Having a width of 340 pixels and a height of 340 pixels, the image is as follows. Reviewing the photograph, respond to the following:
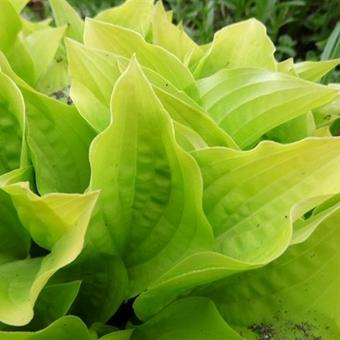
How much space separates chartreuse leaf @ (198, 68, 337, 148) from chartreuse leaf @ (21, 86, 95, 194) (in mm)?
141

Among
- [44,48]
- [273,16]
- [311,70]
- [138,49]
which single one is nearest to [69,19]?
[44,48]

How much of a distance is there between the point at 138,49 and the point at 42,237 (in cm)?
25

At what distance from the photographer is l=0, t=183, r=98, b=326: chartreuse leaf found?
0.53m

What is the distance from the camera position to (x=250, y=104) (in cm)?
69

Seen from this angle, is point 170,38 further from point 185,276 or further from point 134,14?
point 185,276

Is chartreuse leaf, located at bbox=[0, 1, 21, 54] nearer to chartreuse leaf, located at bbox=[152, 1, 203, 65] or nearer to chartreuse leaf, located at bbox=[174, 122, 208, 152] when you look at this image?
chartreuse leaf, located at bbox=[152, 1, 203, 65]

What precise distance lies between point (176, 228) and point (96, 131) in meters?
0.13

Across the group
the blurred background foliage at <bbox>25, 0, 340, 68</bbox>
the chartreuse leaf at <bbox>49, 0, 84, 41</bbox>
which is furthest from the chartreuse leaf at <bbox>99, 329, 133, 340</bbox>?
the blurred background foliage at <bbox>25, 0, 340, 68</bbox>

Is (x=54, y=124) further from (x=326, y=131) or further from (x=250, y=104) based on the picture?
(x=326, y=131)

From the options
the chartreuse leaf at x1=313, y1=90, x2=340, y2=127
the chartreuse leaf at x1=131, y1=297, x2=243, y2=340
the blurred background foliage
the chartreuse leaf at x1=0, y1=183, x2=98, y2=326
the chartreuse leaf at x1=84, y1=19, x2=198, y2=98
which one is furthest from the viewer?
the blurred background foliage

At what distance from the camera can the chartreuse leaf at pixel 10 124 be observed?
64 centimetres

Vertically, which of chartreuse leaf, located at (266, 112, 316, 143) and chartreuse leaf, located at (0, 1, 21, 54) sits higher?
chartreuse leaf, located at (0, 1, 21, 54)

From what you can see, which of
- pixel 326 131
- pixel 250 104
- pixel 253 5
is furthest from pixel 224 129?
pixel 253 5

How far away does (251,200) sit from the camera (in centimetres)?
63
